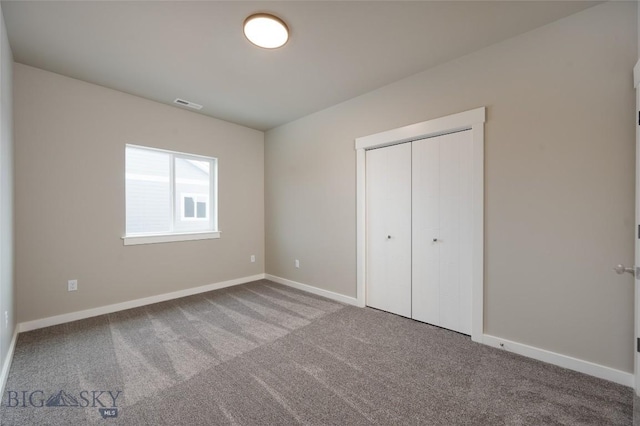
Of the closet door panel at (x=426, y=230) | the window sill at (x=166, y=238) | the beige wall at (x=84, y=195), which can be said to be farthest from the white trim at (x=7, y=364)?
the closet door panel at (x=426, y=230)

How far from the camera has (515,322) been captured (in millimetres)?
2246

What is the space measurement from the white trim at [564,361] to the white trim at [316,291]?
1542 millimetres

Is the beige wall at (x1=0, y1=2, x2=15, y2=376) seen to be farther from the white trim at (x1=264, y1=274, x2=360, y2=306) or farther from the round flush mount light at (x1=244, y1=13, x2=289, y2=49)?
the white trim at (x1=264, y1=274, x2=360, y2=306)

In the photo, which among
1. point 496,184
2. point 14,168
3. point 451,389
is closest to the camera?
point 451,389

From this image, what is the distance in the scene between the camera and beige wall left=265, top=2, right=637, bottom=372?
183 centimetres

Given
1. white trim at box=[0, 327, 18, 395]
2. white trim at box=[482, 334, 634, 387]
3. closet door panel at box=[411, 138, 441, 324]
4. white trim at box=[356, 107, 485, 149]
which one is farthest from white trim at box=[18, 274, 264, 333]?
white trim at box=[482, 334, 634, 387]

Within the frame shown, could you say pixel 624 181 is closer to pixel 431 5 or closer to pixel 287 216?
pixel 431 5

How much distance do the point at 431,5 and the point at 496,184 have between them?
152 centimetres

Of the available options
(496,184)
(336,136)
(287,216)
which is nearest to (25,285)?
(287,216)

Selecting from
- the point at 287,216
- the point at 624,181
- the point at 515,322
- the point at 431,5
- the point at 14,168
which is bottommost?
the point at 515,322

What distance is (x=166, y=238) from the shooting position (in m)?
3.62

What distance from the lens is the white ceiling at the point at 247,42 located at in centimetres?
192

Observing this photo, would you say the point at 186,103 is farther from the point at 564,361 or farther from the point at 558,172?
the point at 564,361

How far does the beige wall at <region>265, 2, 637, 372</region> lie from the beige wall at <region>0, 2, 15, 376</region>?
3.53 meters
